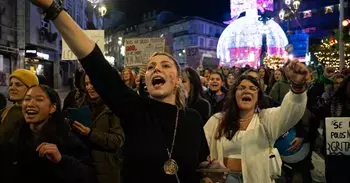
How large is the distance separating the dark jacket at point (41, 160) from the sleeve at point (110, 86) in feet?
2.22

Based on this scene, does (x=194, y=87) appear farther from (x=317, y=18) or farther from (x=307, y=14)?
(x=307, y=14)

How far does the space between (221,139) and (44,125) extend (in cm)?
177

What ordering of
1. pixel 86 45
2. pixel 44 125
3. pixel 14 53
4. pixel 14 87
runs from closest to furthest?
pixel 86 45 → pixel 44 125 → pixel 14 87 → pixel 14 53

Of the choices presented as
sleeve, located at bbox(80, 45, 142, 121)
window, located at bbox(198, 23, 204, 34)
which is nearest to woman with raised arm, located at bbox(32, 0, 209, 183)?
sleeve, located at bbox(80, 45, 142, 121)

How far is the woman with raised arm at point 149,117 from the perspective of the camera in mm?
2426

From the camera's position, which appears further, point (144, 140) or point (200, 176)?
point (200, 176)

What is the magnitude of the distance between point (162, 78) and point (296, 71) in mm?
1020

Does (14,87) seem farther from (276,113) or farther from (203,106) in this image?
(203,106)

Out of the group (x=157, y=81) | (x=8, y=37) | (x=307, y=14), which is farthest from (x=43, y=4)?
(x=307, y=14)

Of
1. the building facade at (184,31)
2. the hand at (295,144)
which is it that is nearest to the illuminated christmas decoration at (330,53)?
the hand at (295,144)

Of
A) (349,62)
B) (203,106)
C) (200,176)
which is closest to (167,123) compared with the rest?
(200,176)

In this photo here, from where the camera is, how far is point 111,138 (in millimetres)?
4523

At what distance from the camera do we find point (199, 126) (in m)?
2.99

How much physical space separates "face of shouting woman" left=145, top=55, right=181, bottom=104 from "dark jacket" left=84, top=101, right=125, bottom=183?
67.5 inches
